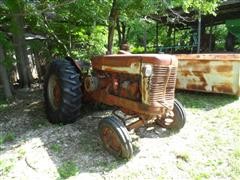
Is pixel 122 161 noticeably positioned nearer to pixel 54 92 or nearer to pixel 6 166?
pixel 6 166

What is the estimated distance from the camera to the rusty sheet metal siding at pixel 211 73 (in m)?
6.57

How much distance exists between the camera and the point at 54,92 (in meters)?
5.56

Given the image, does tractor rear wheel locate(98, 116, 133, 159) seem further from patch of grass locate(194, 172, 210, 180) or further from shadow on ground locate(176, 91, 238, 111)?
shadow on ground locate(176, 91, 238, 111)

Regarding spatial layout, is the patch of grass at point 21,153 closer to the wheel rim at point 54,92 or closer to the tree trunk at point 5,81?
the wheel rim at point 54,92

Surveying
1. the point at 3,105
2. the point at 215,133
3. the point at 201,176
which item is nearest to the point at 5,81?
the point at 3,105

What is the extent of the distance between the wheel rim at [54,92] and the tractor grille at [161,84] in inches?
70.6

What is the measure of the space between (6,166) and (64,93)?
1373 mm

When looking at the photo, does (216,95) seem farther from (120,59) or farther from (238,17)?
(238,17)

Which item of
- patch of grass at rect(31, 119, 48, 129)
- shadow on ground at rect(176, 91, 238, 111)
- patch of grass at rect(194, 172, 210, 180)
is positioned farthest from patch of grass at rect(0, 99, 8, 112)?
patch of grass at rect(194, 172, 210, 180)

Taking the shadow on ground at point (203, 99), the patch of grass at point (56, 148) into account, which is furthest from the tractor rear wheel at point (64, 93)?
the shadow on ground at point (203, 99)

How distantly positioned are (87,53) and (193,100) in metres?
3.14

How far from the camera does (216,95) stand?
7180 millimetres

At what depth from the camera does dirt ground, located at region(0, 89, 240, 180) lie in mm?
3916

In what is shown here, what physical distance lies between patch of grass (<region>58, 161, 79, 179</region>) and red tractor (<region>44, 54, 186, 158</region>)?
52 cm
